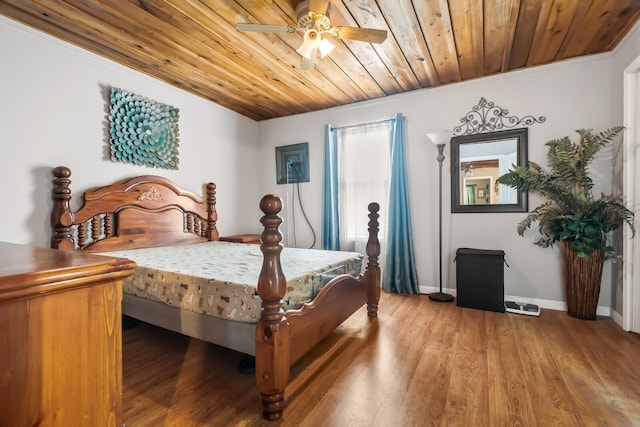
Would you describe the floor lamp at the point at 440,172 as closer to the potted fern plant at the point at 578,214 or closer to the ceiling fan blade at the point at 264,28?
the potted fern plant at the point at 578,214

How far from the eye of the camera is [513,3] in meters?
2.03

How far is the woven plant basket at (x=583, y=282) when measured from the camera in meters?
2.51

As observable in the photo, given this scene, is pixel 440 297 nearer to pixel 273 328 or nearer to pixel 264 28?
pixel 273 328

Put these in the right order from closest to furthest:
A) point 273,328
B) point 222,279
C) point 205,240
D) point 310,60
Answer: point 273,328, point 222,279, point 310,60, point 205,240

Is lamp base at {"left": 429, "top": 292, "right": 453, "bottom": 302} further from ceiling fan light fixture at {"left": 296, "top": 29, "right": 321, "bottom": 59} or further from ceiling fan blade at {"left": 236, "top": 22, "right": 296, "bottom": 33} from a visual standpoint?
ceiling fan blade at {"left": 236, "top": 22, "right": 296, "bottom": 33}

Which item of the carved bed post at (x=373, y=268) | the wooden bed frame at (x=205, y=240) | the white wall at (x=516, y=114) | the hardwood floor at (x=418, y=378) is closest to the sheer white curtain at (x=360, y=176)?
the white wall at (x=516, y=114)

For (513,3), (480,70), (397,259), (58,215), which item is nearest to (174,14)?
(58,215)

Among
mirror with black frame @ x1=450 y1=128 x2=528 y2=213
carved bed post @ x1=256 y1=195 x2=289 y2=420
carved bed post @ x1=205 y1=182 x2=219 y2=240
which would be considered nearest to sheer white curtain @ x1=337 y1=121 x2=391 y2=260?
→ mirror with black frame @ x1=450 y1=128 x2=528 y2=213

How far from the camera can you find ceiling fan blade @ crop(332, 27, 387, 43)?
194 cm

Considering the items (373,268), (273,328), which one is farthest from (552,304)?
(273,328)

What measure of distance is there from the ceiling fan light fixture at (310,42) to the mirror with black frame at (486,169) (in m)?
2.03

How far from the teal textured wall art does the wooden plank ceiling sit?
36cm

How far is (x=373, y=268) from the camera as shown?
8.77 feet

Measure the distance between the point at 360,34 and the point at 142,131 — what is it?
2404mm
